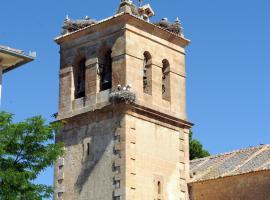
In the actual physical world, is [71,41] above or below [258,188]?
above

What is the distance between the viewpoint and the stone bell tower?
2689 centimetres

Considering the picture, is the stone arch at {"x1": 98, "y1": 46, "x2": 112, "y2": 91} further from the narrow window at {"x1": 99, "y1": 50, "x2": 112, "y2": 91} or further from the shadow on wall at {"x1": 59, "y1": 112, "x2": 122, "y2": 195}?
the shadow on wall at {"x1": 59, "y1": 112, "x2": 122, "y2": 195}

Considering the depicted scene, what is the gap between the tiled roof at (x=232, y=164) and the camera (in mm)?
26891

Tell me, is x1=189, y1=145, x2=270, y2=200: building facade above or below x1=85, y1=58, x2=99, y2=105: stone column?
below

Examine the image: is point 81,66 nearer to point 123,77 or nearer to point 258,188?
point 123,77

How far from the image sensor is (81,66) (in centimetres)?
2997

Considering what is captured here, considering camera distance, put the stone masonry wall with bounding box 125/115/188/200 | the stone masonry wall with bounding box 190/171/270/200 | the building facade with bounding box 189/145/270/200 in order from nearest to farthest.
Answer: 1. the stone masonry wall with bounding box 190/171/270/200
2. the building facade with bounding box 189/145/270/200
3. the stone masonry wall with bounding box 125/115/188/200

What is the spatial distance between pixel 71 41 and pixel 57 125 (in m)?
10.2

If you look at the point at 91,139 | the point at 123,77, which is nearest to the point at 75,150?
the point at 91,139

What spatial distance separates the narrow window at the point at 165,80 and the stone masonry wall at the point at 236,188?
3.52 m

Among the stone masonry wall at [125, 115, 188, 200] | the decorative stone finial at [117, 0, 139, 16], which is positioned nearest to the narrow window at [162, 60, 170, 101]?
the stone masonry wall at [125, 115, 188, 200]

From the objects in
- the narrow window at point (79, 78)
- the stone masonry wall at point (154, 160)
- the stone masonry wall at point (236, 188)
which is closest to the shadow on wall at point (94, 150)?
the stone masonry wall at point (154, 160)

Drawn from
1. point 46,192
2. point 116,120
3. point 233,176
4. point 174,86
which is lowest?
point 46,192

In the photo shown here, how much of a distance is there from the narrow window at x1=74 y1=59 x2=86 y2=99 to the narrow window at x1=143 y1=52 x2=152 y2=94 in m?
2.43
